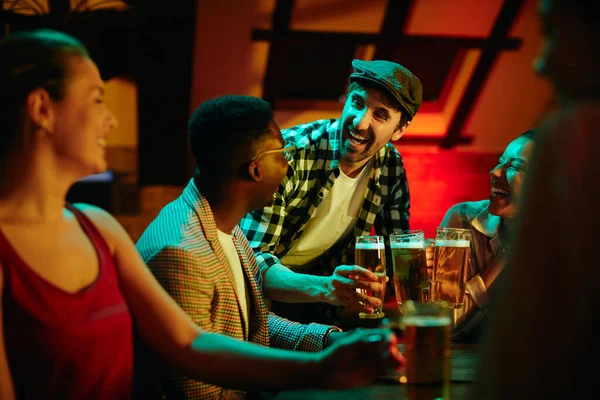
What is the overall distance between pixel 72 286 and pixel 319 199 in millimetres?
1772

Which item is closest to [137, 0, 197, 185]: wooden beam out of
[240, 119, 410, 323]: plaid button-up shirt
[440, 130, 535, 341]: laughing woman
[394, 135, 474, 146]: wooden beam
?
[394, 135, 474, 146]: wooden beam

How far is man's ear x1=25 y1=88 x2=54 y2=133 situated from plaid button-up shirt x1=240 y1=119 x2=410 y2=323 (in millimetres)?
1460

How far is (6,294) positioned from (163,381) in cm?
59

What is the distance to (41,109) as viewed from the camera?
1.16m

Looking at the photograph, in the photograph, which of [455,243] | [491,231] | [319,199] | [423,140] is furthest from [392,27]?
[455,243]

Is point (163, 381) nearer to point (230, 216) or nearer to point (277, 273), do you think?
point (230, 216)

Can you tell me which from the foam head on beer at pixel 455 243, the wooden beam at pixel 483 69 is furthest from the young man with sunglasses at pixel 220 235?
the wooden beam at pixel 483 69

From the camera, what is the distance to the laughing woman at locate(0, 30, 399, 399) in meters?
1.12

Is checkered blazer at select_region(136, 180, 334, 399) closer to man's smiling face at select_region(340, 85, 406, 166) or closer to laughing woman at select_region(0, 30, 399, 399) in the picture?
laughing woman at select_region(0, 30, 399, 399)

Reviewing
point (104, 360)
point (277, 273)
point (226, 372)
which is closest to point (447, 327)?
point (226, 372)

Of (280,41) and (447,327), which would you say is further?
(280,41)

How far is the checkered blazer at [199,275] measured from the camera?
153cm

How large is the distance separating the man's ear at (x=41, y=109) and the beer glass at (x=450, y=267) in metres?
1.20

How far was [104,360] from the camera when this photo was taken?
1205 millimetres
